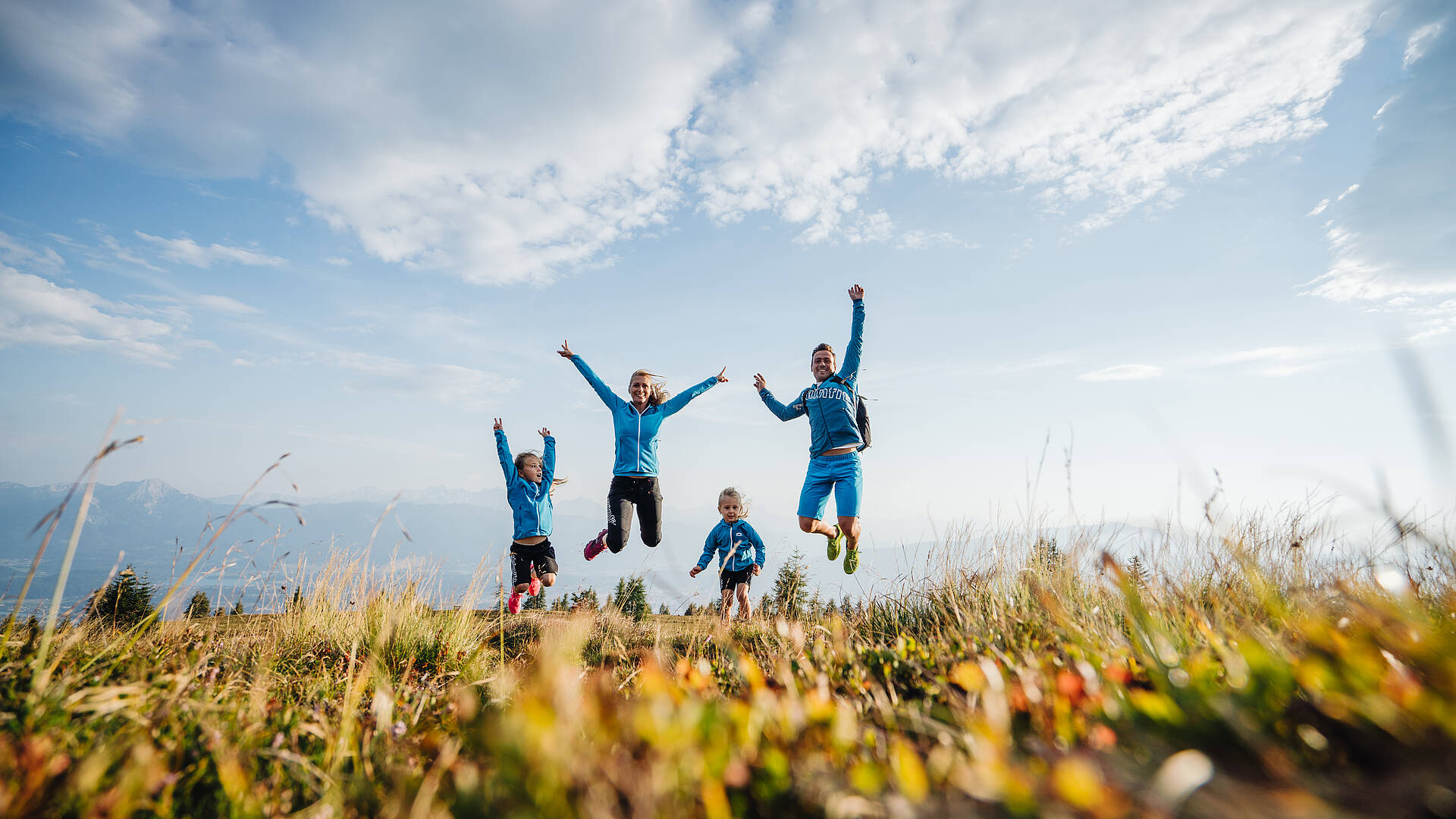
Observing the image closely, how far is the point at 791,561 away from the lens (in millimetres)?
8852

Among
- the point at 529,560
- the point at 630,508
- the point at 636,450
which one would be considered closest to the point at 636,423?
the point at 636,450

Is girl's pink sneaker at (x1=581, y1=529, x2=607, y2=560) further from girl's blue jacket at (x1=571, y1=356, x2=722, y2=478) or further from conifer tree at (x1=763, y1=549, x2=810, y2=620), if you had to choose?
conifer tree at (x1=763, y1=549, x2=810, y2=620)

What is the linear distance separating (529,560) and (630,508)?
1718 mm

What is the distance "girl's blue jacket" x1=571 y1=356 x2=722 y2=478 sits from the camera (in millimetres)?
7477

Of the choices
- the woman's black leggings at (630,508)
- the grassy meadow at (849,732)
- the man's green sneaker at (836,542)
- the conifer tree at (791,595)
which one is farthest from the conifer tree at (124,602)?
the man's green sneaker at (836,542)

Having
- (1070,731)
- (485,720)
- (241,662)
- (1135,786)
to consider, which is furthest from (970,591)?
(241,662)

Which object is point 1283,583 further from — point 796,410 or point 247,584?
point 247,584

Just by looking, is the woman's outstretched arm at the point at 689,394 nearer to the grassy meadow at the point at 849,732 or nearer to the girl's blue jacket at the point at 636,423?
the girl's blue jacket at the point at 636,423

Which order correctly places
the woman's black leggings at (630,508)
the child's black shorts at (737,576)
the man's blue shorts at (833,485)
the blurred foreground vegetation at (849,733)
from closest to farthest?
the blurred foreground vegetation at (849,733) < the man's blue shorts at (833,485) < the woman's black leggings at (630,508) < the child's black shorts at (737,576)

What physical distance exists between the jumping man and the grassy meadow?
3387 millimetres

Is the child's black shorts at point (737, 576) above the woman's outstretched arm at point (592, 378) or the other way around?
the other way around

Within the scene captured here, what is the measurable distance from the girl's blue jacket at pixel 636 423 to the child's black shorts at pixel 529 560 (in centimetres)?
159

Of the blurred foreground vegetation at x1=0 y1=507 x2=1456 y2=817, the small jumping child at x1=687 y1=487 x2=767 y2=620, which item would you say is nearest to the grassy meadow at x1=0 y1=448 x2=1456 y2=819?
the blurred foreground vegetation at x1=0 y1=507 x2=1456 y2=817

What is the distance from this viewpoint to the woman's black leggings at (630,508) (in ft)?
24.2
